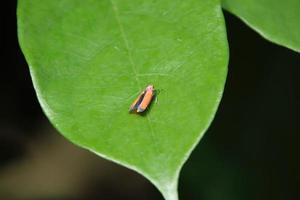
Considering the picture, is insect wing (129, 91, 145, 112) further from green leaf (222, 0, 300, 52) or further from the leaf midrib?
green leaf (222, 0, 300, 52)

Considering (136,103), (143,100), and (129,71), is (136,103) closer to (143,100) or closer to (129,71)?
(143,100)

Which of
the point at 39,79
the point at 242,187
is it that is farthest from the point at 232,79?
the point at 39,79

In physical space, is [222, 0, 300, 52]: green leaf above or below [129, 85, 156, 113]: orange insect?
below

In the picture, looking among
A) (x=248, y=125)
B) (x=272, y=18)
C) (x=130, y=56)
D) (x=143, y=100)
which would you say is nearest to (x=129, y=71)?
(x=130, y=56)

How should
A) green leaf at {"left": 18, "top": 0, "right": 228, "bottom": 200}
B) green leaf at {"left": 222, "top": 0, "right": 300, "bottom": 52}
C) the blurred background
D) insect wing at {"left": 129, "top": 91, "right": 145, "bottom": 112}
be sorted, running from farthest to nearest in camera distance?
1. the blurred background
2. green leaf at {"left": 222, "top": 0, "right": 300, "bottom": 52}
3. insect wing at {"left": 129, "top": 91, "right": 145, "bottom": 112}
4. green leaf at {"left": 18, "top": 0, "right": 228, "bottom": 200}

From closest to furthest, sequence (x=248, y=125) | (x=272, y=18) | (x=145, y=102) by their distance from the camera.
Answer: (x=145, y=102)
(x=272, y=18)
(x=248, y=125)

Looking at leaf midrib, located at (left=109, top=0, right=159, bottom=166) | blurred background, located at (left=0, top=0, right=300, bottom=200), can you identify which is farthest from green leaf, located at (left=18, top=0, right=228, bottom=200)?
blurred background, located at (left=0, top=0, right=300, bottom=200)

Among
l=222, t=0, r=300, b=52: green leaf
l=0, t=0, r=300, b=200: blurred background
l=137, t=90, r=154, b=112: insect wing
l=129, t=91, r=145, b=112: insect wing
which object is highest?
l=137, t=90, r=154, b=112: insect wing

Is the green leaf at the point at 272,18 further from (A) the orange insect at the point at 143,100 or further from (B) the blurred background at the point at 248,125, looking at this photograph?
(B) the blurred background at the point at 248,125
